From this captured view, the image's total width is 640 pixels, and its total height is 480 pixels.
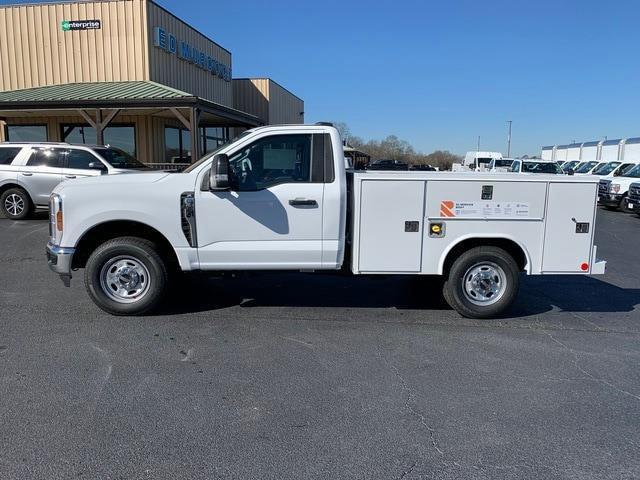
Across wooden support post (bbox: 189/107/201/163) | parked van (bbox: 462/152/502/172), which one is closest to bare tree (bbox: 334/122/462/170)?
parked van (bbox: 462/152/502/172)

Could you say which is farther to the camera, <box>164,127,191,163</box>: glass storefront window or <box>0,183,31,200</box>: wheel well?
<box>164,127,191,163</box>: glass storefront window

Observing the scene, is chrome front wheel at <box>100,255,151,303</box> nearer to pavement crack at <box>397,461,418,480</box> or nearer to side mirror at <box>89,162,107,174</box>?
pavement crack at <box>397,461,418,480</box>

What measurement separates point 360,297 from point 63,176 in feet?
31.6

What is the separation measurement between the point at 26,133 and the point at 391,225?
19.6 meters

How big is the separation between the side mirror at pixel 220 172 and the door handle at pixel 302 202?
0.71 meters

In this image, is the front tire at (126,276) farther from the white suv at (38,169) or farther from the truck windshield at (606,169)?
the truck windshield at (606,169)

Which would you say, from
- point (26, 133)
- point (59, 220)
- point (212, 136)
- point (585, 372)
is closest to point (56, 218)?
point (59, 220)

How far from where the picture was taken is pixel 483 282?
593 centimetres

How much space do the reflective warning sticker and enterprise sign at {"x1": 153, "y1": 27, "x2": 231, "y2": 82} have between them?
1686 centimetres

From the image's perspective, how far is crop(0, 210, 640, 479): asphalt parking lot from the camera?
3.17 m

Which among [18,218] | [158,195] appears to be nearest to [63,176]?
[18,218]

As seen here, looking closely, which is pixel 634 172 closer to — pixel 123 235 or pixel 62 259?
pixel 123 235

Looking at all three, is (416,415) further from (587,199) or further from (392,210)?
(587,199)

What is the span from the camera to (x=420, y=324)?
580cm
